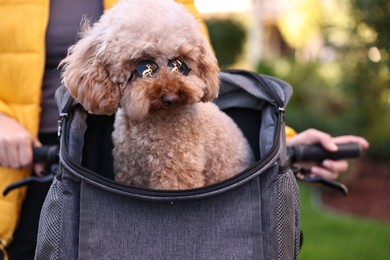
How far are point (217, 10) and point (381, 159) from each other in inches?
377

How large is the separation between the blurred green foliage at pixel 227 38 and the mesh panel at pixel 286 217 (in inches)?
477

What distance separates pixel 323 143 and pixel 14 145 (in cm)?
110

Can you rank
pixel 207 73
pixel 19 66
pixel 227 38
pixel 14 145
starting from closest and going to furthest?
pixel 207 73 → pixel 14 145 → pixel 19 66 → pixel 227 38

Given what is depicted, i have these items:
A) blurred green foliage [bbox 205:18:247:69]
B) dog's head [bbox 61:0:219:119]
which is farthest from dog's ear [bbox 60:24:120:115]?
blurred green foliage [bbox 205:18:247:69]

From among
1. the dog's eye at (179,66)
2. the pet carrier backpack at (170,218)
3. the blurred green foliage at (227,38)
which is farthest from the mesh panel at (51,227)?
the blurred green foliage at (227,38)

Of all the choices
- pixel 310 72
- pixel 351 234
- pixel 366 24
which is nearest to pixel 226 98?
pixel 366 24

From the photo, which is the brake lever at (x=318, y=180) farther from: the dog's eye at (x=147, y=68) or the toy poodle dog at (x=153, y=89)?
the dog's eye at (x=147, y=68)

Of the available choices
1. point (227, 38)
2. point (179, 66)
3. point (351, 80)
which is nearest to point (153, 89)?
point (179, 66)

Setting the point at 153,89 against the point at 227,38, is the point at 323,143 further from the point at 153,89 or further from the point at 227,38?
the point at 227,38

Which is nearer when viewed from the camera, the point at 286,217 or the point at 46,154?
the point at 286,217

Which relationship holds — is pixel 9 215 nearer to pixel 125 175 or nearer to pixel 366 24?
pixel 125 175

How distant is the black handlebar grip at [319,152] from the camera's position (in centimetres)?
228

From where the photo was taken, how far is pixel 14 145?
7.17 feet

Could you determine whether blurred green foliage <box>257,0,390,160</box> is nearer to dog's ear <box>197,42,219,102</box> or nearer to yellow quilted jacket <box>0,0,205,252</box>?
dog's ear <box>197,42,219,102</box>
